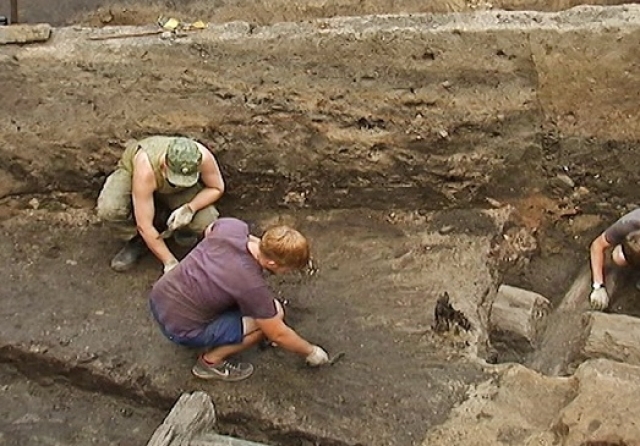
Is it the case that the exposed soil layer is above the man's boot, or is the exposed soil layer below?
above

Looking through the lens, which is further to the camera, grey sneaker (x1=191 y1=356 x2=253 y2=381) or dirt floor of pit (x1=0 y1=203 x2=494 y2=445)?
grey sneaker (x1=191 y1=356 x2=253 y2=381)

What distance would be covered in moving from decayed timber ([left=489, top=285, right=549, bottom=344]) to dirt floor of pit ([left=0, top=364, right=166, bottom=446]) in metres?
1.73

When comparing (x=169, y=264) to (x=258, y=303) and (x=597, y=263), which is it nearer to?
(x=258, y=303)

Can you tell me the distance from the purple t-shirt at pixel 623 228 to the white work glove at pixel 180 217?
83.6 inches

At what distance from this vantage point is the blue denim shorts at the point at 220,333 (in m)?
4.93

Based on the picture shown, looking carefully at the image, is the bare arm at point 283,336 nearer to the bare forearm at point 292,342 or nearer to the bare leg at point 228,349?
the bare forearm at point 292,342

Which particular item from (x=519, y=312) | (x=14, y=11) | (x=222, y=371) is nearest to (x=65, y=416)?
(x=222, y=371)

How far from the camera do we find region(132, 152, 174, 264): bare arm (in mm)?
5480

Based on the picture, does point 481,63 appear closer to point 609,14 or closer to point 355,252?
point 609,14

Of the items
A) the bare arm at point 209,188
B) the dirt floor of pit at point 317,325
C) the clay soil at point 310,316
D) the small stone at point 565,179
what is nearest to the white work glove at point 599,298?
the clay soil at point 310,316

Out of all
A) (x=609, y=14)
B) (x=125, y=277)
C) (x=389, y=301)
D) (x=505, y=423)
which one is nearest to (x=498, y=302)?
(x=389, y=301)

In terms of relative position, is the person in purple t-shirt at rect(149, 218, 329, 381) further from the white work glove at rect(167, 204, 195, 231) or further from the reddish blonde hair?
the white work glove at rect(167, 204, 195, 231)

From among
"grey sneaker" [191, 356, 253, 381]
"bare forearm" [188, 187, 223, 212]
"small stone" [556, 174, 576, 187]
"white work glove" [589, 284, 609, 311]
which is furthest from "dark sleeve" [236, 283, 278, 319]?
"small stone" [556, 174, 576, 187]

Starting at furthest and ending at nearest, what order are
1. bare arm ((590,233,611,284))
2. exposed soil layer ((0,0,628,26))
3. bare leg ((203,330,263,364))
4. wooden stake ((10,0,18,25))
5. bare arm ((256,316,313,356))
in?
exposed soil layer ((0,0,628,26)), wooden stake ((10,0,18,25)), bare arm ((590,233,611,284)), bare leg ((203,330,263,364)), bare arm ((256,316,313,356))
